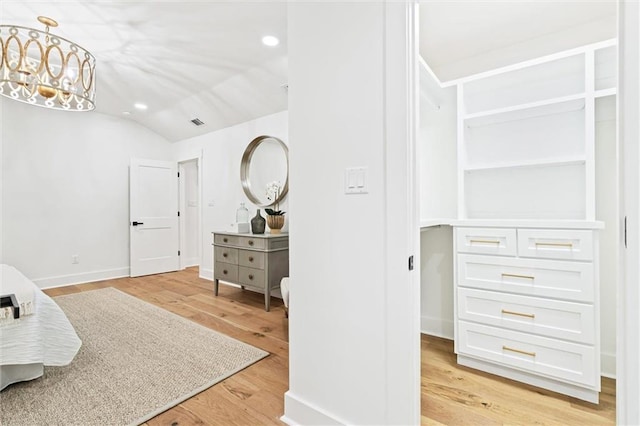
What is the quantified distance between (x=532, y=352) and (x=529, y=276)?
1.47 feet

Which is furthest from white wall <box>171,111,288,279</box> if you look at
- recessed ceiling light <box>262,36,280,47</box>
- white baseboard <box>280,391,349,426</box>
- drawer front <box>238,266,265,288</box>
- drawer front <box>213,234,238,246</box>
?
white baseboard <box>280,391,349,426</box>

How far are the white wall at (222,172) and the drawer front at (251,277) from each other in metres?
0.91

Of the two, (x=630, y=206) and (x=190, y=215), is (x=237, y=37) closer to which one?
(x=630, y=206)

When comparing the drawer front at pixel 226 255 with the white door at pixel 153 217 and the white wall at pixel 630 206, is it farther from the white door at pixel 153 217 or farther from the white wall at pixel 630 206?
the white wall at pixel 630 206

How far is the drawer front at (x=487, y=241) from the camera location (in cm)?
190

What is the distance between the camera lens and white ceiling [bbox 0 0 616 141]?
1960 millimetres

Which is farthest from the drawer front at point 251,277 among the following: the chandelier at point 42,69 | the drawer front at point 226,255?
the chandelier at point 42,69

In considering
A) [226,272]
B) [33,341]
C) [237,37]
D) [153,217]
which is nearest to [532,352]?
[33,341]

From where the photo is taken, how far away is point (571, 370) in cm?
169

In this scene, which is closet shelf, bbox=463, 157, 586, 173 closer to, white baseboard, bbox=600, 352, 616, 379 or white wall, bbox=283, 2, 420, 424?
white baseboard, bbox=600, 352, 616, 379

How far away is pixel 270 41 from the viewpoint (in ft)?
8.99

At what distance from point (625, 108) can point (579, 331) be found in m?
1.39

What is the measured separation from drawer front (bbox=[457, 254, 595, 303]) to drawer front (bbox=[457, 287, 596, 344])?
0.14 ft

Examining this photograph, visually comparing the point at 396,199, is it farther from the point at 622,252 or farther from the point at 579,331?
the point at 579,331
